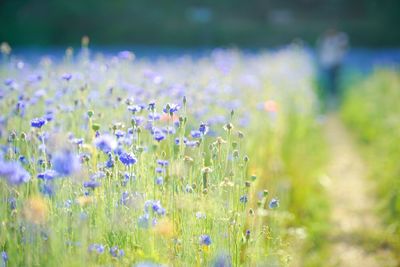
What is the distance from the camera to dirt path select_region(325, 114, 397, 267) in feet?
13.5

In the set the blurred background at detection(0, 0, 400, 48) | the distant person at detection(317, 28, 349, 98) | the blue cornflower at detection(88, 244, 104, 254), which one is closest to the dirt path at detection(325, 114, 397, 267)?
the blue cornflower at detection(88, 244, 104, 254)

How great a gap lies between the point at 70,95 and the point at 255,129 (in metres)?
1.58

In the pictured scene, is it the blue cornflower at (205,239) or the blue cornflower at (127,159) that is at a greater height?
the blue cornflower at (127,159)

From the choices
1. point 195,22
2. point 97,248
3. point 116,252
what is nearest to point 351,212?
point 116,252

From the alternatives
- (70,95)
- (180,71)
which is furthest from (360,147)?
(70,95)

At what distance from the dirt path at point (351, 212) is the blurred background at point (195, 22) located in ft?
31.9

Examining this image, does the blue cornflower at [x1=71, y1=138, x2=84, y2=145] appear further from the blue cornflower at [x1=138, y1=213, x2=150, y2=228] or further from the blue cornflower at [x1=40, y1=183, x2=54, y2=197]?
the blue cornflower at [x1=138, y1=213, x2=150, y2=228]

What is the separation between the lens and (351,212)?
509 centimetres

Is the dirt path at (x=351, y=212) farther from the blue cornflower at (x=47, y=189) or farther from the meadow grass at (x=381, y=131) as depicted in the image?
the blue cornflower at (x=47, y=189)

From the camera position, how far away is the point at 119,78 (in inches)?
183

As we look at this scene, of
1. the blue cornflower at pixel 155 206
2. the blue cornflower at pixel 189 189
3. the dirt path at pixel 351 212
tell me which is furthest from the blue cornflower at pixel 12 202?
the dirt path at pixel 351 212

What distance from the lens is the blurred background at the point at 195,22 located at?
17250 mm

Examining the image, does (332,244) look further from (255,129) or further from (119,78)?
(119,78)

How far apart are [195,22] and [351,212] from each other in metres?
14.2
